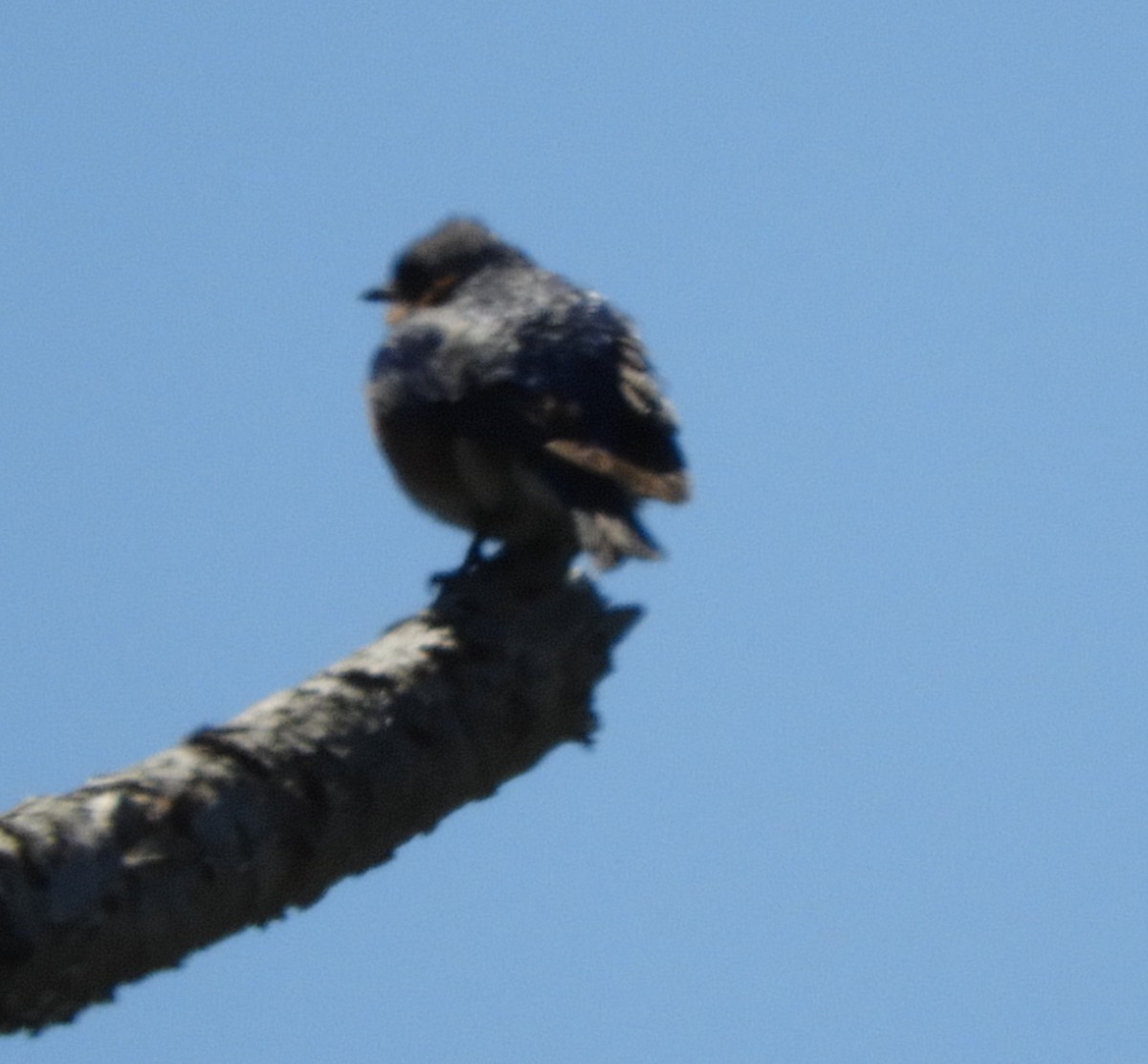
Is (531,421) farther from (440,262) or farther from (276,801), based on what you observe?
(276,801)

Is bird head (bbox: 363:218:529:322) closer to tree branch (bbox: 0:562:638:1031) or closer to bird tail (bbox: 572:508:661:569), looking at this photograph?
bird tail (bbox: 572:508:661:569)

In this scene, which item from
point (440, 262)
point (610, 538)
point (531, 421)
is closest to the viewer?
point (610, 538)

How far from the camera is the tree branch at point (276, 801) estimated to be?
2.78m

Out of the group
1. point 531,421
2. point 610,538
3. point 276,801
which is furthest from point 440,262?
point 276,801

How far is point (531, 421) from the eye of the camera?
5945mm

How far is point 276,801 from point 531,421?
2.86 metres

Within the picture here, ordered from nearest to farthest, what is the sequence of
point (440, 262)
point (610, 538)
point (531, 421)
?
point (610, 538) → point (531, 421) → point (440, 262)

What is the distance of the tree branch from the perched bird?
116 centimetres

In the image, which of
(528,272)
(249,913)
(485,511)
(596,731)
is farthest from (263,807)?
(528,272)

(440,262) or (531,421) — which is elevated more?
(440,262)

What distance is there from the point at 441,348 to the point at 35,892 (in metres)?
3.95

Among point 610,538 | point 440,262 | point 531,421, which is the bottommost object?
point 610,538

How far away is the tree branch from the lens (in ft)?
9.11

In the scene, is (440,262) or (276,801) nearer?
(276,801)
